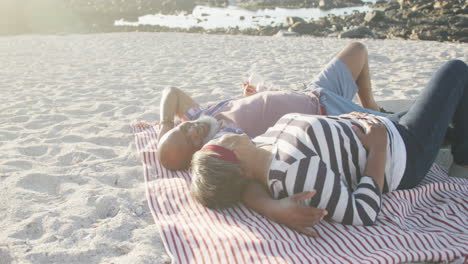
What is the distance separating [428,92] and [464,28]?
37.1ft

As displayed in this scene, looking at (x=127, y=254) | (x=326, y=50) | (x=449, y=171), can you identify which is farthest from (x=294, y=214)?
(x=326, y=50)

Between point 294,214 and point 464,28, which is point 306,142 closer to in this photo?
point 294,214

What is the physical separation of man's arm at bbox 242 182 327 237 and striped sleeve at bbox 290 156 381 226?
56 mm

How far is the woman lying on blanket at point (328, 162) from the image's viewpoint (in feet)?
6.83

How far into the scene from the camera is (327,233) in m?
2.20

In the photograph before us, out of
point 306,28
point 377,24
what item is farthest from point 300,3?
point 306,28

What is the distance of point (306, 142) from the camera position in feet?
6.98

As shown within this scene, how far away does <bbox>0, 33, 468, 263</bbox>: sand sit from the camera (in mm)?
2338

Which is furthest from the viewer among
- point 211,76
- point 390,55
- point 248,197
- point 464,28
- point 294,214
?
point 464,28

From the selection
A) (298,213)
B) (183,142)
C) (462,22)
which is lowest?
(298,213)

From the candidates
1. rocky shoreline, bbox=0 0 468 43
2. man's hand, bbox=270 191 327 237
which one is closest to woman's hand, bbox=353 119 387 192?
man's hand, bbox=270 191 327 237

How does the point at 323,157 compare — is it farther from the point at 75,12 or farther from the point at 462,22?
the point at 75,12

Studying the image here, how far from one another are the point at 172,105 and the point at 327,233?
202 cm

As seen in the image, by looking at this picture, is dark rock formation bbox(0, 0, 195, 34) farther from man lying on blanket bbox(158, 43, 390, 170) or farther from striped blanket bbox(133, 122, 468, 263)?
striped blanket bbox(133, 122, 468, 263)
